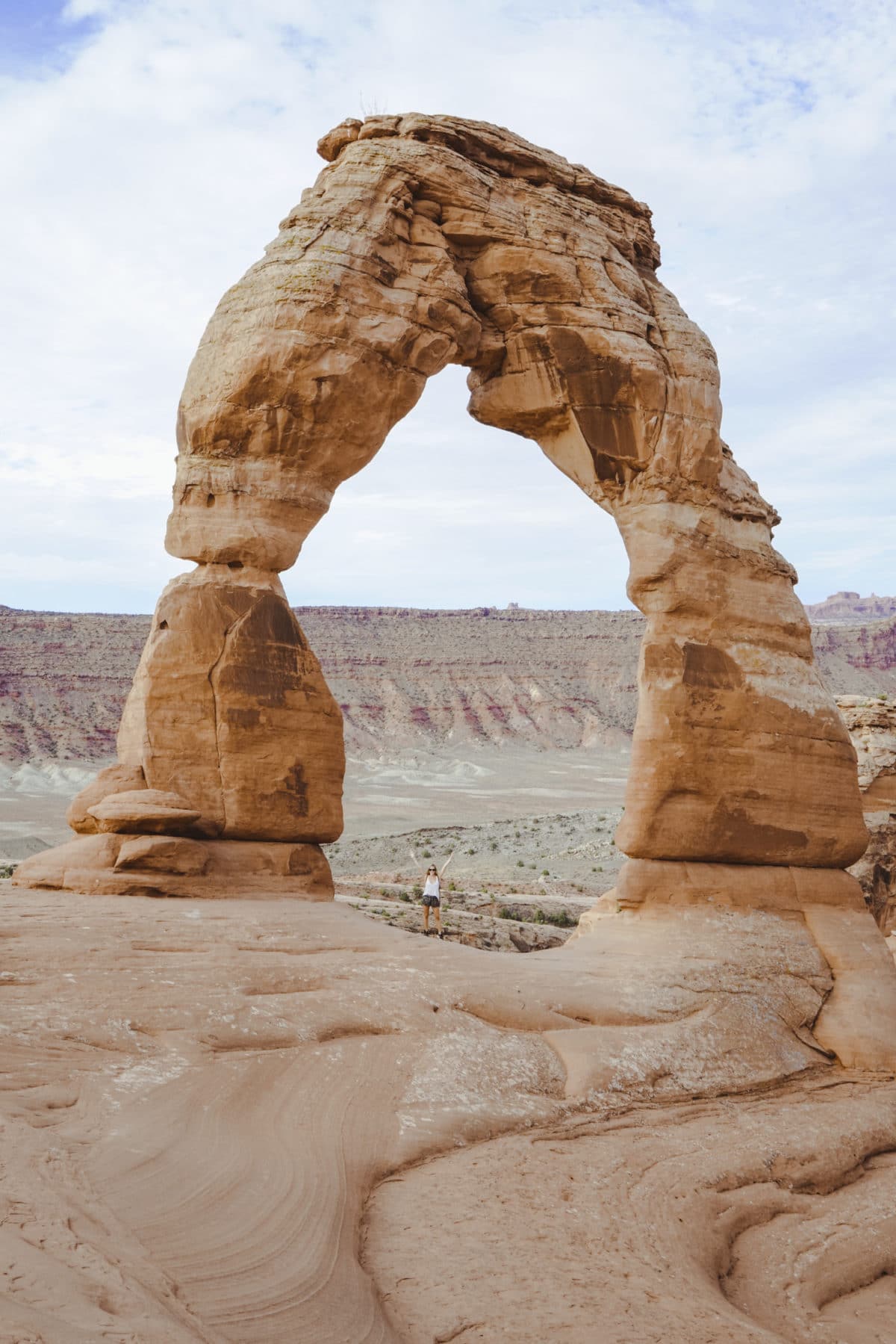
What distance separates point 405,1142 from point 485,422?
8.60 m

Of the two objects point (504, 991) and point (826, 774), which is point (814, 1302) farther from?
point (826, 774)

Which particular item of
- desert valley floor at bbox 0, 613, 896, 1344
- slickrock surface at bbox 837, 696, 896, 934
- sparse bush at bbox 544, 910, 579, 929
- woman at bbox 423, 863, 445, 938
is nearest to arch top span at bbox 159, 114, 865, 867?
desert valley floor at bbox 0, 613, 896, 1344

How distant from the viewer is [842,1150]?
8.28m

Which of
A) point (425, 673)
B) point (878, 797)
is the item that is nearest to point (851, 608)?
point (425, 673)

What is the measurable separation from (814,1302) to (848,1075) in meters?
3.94

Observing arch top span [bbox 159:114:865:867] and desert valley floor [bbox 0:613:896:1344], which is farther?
arch top span [bbox 159:114:865:867]

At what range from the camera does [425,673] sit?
7981cm

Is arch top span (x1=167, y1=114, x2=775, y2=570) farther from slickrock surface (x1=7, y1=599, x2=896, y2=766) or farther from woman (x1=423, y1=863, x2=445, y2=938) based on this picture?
slickrock surface (x1=7, y1=599, x2=896, y2=766)

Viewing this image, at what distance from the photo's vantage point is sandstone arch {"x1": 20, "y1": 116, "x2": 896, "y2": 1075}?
10578mm

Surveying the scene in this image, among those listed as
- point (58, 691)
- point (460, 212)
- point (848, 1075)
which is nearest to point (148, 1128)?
point (848, 1075)

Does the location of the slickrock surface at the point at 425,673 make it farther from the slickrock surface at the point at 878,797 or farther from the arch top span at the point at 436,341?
the arch top span at the point at 436,341

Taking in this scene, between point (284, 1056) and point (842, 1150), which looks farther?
point (842, 1150)

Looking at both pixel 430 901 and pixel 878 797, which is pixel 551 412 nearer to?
pixel 430 901

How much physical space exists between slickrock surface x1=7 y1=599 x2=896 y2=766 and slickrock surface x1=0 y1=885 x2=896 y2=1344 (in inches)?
2126
